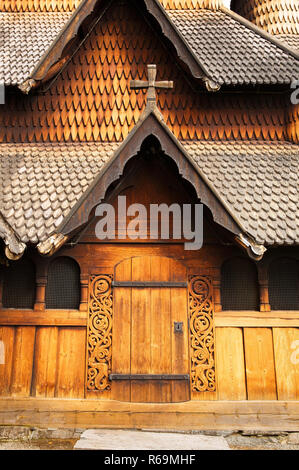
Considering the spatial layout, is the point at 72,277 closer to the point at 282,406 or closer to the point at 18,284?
the point at 18,284

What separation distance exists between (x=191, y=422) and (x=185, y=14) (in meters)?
7.67

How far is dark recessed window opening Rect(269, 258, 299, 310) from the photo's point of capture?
5.03m

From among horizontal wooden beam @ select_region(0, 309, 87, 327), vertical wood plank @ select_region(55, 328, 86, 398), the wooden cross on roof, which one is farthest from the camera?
horizontal wooden beam @ select_region(0, 309, 87, 327)

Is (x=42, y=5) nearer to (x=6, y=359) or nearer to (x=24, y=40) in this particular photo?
(x=24, y=40)

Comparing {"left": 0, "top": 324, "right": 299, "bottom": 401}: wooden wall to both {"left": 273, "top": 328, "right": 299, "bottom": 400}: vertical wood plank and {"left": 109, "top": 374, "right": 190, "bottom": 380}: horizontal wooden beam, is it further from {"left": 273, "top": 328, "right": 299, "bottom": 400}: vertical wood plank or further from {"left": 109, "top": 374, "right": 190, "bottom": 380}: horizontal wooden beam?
{"left": 109, "top": 374, "right": 190, "bottom": 380}: horizontal wooden beam

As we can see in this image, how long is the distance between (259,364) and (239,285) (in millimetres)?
1041

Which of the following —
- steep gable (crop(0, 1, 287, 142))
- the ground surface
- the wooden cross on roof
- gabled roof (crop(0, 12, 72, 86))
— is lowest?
the ground surface

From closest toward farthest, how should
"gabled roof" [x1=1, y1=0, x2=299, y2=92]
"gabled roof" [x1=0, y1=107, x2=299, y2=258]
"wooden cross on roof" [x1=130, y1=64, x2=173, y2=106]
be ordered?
→ "gabled roof" [x1=0, y1=107, x2=299, y2=258] < "wooden cross on roof" [x1=130, y1=64, x2=173, y2=106] < "gabled roof" [x1=1, y1=0, x2=299, y2=92]

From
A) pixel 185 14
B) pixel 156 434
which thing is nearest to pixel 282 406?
pixel 156 434

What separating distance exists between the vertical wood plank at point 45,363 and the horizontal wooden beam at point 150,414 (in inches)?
5.1

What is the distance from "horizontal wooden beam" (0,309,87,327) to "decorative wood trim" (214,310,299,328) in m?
1.81

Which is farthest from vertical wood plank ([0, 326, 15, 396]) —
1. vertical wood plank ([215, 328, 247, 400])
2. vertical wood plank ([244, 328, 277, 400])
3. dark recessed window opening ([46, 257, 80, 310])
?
vertical wood plank ([244, 328, 277, 400])

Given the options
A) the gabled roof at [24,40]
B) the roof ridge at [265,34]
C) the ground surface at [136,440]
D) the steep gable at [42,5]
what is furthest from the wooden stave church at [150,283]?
the steep gable at [42,5]

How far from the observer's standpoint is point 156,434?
435cm
